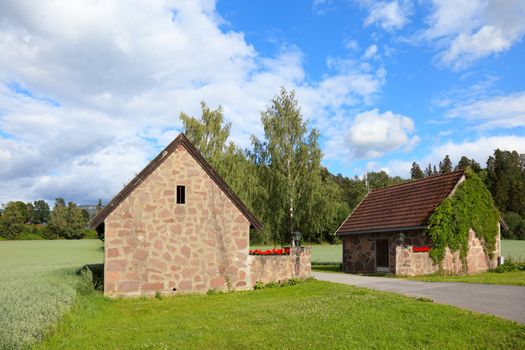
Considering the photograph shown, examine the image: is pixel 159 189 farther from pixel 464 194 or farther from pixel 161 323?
pixel 464 194

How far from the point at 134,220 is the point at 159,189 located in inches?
58.7

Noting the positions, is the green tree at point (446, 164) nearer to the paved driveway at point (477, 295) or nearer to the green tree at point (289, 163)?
the green tree at point (289, 163)

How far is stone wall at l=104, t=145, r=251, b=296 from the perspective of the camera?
16.6m

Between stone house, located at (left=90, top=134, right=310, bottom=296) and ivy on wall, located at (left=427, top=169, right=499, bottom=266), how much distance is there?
31.5ft

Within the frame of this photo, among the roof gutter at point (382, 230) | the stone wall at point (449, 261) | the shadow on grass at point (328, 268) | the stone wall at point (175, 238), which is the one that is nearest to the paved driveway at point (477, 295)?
the stone wall at point (449, 261)

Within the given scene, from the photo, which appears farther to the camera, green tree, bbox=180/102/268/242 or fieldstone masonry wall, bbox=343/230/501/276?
green tree, bbox=180/102/268/242

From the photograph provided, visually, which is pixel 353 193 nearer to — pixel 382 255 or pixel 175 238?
pixel 382 255

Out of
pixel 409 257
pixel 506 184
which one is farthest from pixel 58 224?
pixel 506 184

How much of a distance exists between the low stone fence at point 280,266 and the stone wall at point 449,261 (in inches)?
252

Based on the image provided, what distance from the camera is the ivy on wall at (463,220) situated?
2350 cm

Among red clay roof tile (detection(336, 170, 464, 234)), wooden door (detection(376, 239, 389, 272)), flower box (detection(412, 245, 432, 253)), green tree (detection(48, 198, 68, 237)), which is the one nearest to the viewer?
flower box (detection(412, 245, 432, 253))

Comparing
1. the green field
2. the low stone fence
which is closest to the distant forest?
the low stone fence

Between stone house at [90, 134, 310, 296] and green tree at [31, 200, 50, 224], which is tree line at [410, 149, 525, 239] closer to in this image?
Result: stone house at [90, 134, 310, 296]

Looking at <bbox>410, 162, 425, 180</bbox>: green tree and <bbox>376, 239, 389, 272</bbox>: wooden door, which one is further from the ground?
<bbox>410, 162, 425, 180</bbox>: green tree
